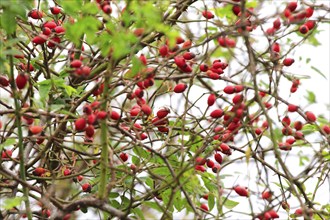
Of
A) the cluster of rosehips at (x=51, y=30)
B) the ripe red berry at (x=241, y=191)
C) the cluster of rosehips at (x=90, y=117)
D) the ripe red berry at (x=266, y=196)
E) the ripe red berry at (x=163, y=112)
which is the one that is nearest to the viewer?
the cluster of rosehips at (x=90, y=117)

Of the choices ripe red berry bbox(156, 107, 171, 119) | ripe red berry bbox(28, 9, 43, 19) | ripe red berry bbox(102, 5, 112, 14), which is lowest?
ripe red berry bbox(156, 107, 171, 119)

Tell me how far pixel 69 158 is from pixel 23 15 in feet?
2.98

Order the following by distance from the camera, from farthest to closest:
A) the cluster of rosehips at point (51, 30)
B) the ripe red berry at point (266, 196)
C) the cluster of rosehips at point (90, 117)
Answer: the cluster of rosehips at point (51, 30)
the ripe red berry at point (266, 196)
the cluster of rosehips at point (90, 117)

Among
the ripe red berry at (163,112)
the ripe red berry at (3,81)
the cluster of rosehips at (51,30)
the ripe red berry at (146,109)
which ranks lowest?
the ripe red berry at (146,109)

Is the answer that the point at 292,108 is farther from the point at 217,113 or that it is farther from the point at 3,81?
the point at 3,81

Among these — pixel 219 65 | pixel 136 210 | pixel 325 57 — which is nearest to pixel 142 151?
pixel 136 210

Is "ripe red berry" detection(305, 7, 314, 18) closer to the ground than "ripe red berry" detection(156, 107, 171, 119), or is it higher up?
higher up

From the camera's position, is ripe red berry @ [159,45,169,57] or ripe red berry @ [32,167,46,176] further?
ripe red berry @ [32,167,46,176]

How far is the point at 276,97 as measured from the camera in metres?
2.34

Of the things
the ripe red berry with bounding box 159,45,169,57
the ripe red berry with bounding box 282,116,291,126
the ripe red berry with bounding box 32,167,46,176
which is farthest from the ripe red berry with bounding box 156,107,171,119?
the ripe red berry with bounding box 32,167,46,176

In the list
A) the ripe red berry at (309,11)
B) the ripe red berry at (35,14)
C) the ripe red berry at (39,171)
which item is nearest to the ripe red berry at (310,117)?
the ripe red berry at (309,11)

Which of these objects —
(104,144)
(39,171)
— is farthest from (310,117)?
(39,171)

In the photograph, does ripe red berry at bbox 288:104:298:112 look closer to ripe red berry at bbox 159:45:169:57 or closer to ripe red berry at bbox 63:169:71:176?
ripe red berry at bbox 159:45:169:57

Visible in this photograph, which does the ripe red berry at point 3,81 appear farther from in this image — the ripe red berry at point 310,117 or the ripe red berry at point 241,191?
the ripe red berry at point 310,117
